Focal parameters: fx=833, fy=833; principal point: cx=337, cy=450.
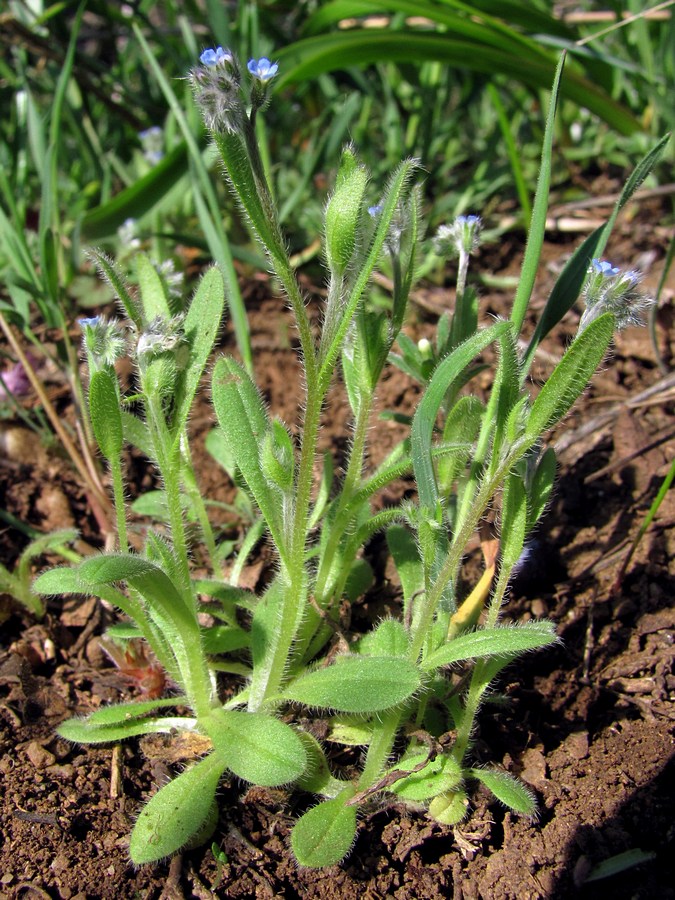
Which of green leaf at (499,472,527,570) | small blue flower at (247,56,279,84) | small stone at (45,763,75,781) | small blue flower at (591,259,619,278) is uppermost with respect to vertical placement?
small blue flower at (247,56,279,84)

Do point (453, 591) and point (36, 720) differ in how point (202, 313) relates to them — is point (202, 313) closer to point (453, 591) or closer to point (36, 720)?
point (453, 591)

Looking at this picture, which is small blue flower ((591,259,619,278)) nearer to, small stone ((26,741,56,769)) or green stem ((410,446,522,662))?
green stem ((410,446,522,662))

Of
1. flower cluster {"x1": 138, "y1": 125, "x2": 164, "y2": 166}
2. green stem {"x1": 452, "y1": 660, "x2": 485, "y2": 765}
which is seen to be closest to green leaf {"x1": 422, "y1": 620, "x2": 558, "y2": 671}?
green stem {"x1": 452, "y1": 660, "x2": 485, "y2": 765}

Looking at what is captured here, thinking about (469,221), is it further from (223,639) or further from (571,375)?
(223,639)

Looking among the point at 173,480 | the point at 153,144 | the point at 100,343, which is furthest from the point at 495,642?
the point at 153,144

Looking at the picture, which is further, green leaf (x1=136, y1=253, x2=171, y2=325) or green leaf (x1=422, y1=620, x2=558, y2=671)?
green leaf (x1=136, y1=253, x2=171, y2=325)

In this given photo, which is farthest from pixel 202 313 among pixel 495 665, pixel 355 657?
pixel 495 665
